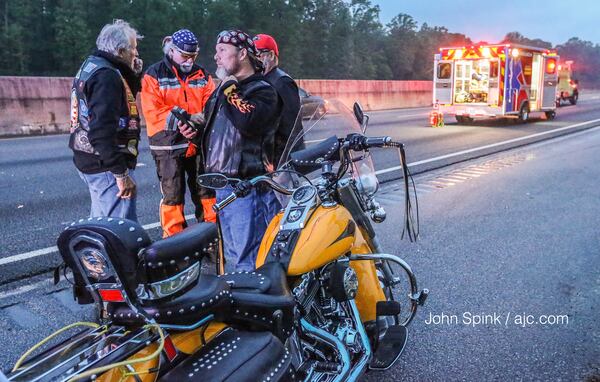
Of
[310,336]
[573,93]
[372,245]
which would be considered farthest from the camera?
[573,93]

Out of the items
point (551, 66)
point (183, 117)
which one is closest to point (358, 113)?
point (183, 117)

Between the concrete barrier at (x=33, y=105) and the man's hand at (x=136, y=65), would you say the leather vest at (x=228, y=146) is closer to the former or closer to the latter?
the man's hand at (x=136, y=65)

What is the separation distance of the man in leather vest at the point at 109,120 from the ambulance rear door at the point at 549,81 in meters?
18.4

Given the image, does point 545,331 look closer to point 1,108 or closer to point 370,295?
point 370,295

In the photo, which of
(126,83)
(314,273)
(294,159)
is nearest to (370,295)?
(314,273)

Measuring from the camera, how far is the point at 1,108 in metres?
13.1

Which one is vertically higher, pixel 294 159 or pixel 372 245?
pixel 294 159

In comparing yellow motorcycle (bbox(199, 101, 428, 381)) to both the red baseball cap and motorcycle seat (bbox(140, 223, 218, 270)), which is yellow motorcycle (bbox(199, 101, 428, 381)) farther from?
the red baseball cap

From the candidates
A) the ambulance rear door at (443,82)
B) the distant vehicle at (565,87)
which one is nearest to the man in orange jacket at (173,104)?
the ambulance rear door at (443,82)

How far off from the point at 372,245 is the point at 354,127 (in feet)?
2.21

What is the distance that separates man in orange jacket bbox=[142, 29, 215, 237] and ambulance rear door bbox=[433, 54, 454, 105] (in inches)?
590

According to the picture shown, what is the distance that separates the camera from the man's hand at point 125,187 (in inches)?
140

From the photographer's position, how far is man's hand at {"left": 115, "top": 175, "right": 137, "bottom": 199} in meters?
3.56

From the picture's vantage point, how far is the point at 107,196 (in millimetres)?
3654
